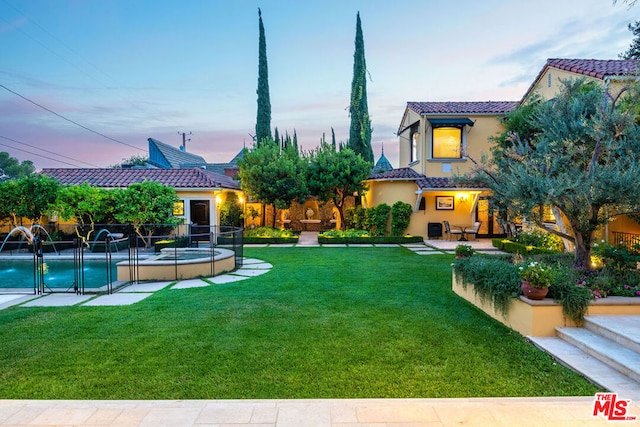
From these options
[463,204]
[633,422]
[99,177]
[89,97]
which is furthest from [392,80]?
[633,422]

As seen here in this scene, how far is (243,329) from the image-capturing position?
5.06 m

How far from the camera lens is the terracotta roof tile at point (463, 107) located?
1717 centimetres

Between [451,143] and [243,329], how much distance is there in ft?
52.6

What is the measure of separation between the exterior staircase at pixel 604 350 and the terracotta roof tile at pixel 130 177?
50.5ft

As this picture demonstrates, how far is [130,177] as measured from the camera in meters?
18.1

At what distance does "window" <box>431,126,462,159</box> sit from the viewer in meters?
A: 17.7

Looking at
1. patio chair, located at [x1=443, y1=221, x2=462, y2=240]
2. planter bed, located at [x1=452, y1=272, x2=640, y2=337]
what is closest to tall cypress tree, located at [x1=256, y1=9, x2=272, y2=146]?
patio chair, located at [x1=443, y1=221, x2=462, y2=240]

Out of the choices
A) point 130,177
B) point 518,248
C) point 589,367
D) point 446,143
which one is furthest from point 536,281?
point 130,177

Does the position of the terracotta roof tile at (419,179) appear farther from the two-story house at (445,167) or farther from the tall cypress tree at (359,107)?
the tall cypress tree at (359,107)

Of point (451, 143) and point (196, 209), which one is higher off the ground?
point (451, 143)

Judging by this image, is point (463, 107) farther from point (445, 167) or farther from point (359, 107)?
point (359, 107)

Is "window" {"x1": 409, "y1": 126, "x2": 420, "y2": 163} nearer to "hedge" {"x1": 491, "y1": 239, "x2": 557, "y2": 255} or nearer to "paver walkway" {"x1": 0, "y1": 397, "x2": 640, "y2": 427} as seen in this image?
"hedge" {"x1": 491, "y1": 239, "x2": 557, "y2": 255}

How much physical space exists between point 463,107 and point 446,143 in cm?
209

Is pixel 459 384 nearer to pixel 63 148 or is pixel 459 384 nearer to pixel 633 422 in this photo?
pixel 633 422
